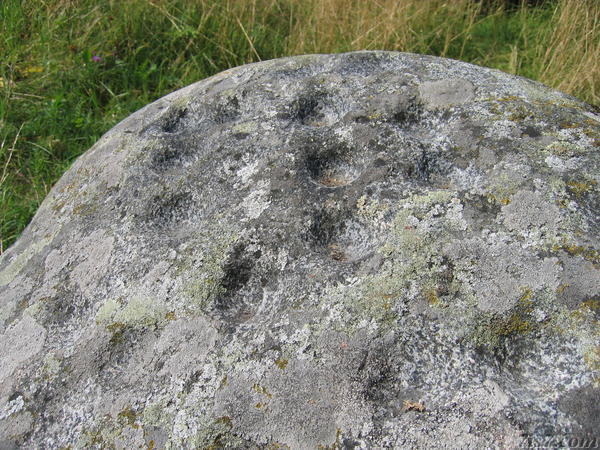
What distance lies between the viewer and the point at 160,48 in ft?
13.2

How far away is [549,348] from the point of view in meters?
1.24

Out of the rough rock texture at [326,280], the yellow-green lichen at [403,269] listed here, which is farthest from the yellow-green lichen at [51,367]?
the yellow-green lichen at [403,269]

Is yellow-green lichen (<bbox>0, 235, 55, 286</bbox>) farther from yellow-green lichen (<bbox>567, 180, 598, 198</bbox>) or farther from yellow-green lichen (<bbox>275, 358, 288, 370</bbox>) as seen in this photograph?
yellow-green lichen (<bbox>567, 180, 598, 198</bbox>)

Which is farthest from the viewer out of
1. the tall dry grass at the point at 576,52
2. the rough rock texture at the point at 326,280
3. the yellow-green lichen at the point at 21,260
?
the tall dry grass at the point at 576,52

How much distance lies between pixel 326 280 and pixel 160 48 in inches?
123

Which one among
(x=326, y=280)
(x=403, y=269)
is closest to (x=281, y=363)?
(x=326, y=280)

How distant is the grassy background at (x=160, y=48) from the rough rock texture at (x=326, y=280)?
151cm

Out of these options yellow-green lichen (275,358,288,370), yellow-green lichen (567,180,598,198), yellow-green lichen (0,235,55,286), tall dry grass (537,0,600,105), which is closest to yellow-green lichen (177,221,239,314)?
yellow-green lichen (275,358,288,370)

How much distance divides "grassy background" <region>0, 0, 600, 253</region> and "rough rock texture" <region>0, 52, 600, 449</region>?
1.51 meters

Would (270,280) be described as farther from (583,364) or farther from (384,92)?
(384,92)

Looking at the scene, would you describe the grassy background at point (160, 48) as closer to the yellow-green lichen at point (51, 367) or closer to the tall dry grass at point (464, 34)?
the tall dry grass at point (464, 34)

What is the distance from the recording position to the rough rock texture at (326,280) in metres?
1.21

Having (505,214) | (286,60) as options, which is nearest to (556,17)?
(286,60)

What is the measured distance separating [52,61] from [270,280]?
2913mm
